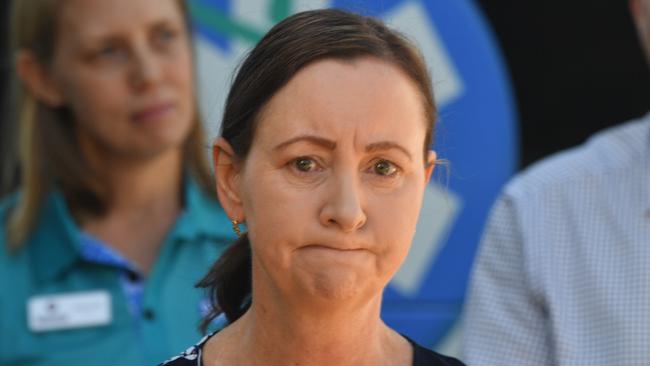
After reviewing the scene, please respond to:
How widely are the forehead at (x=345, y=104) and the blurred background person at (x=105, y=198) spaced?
1139 millimetres

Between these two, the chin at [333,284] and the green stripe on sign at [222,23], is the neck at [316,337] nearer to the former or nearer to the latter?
the chin at [333,284]

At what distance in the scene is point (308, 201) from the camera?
4.86 feet

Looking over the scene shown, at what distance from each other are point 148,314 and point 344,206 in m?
1.25

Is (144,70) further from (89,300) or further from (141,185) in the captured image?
(89,300)

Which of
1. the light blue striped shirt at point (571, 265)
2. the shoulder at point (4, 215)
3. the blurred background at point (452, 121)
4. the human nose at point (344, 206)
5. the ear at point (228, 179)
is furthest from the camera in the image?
the blurred background at point (452, 121)

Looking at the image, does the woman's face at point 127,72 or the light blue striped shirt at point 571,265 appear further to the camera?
the woman's face at point 127,72

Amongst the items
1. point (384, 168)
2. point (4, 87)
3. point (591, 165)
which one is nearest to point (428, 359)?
point (384, 168)

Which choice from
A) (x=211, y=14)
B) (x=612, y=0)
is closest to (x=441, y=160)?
(x=211, y=14)

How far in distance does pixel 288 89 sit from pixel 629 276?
44.4 inches

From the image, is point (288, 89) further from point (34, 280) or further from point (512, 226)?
point (34, 280)

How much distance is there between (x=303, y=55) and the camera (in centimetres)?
152

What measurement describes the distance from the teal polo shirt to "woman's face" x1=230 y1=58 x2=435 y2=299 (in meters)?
1.09

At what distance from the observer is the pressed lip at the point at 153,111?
103 inches

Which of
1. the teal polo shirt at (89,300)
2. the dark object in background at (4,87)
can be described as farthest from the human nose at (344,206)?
the dark object in background at (4,87)
